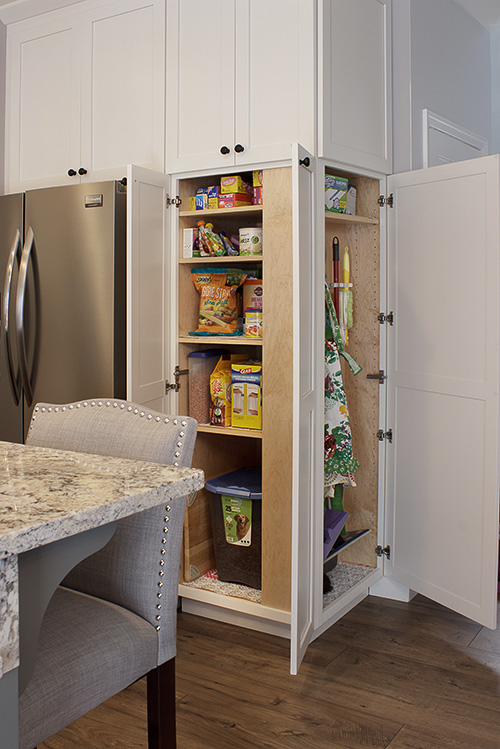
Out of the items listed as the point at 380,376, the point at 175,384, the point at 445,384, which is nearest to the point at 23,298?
the point at 175,384

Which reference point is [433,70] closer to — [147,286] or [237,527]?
[147,286]

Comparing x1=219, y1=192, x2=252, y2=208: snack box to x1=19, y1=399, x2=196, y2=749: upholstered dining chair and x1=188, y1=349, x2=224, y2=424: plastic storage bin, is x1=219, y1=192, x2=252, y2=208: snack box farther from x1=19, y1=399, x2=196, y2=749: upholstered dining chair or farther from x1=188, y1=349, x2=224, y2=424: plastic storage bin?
x1=19, y1=399, x2=196, y2=749: upholstered dining chair

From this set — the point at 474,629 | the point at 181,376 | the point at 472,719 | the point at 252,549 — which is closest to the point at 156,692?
the point at 472,719

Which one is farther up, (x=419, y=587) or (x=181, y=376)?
(x=181, y=376)

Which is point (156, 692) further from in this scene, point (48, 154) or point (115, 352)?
point (48, 154)

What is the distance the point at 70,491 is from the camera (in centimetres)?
84

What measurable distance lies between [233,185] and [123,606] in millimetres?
1830

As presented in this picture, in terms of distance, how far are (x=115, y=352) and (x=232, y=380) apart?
19.1 inches

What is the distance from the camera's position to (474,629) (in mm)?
2707

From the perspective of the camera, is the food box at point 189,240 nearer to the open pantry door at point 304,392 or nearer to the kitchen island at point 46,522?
the open pantry door at point 304,392

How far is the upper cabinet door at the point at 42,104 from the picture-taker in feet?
10.0

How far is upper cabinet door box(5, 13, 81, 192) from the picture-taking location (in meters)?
3.05

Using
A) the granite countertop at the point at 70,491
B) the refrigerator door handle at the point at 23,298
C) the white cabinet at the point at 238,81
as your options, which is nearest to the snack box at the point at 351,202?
the white cabinet at the point at 238,81

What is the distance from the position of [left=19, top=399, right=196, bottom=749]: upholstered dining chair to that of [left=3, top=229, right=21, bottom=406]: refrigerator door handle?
1568 millimetres
